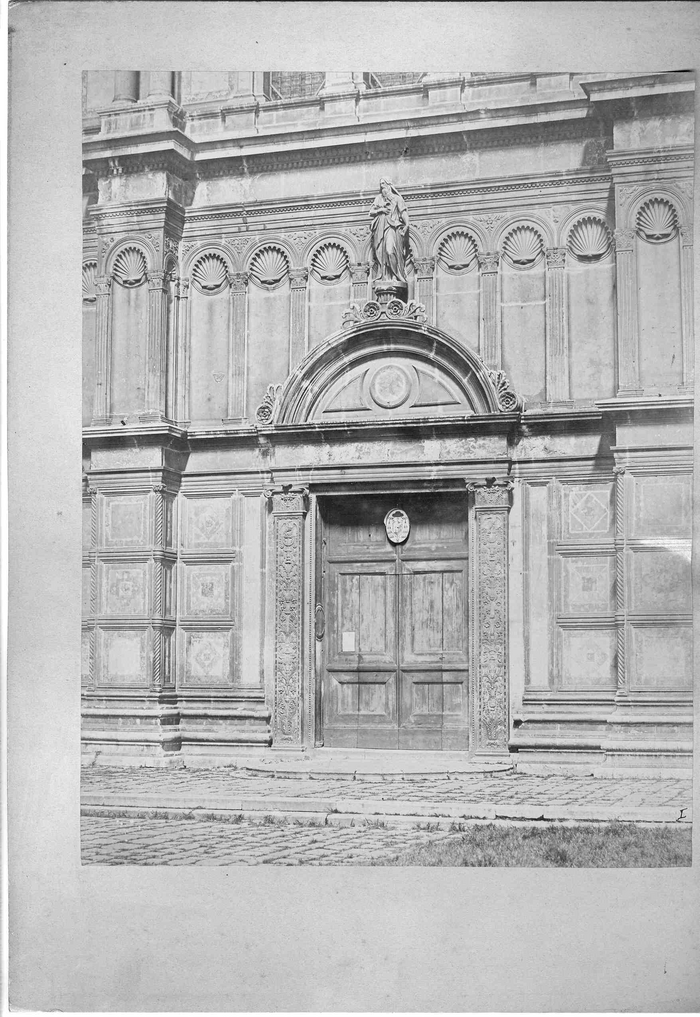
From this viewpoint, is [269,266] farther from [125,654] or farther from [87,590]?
[125,654]

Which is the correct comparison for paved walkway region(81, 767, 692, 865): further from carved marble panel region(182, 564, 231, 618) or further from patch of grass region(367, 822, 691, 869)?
carved marble panel region(182, 564, 231, 618)

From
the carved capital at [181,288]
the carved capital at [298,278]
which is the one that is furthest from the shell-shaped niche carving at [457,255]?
the carved capital at [181,288]

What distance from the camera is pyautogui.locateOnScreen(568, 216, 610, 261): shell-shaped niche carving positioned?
9609 millimetres

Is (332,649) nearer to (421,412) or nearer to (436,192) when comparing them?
(421,412)

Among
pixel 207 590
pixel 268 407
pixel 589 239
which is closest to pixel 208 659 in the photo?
pixel 207 590

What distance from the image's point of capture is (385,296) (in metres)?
9.96

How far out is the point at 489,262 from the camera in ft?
32.6

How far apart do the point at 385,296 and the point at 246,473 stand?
1.71 m

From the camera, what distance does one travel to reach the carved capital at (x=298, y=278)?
1011 centimetres

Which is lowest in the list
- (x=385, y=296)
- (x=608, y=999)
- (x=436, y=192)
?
(x=608, y=999)

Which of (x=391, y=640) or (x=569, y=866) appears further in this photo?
(x=391, y=640)

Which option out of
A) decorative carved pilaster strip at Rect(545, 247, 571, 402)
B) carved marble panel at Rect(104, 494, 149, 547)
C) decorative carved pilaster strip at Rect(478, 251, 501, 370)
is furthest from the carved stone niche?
carved marble panel at Rect(104, 494, 149, 547)

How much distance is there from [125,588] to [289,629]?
4.11ft

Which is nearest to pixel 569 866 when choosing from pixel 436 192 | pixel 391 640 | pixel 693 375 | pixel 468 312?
pixel 391 640
